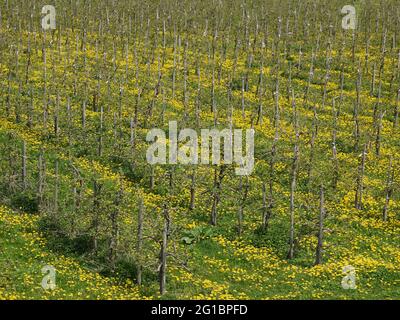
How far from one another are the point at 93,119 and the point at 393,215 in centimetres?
2309

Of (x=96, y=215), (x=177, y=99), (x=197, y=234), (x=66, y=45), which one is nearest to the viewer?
(x=96, y=215)

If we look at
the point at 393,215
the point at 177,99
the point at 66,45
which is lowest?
the point at 393,215

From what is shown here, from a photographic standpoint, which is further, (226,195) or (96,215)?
(226,195)

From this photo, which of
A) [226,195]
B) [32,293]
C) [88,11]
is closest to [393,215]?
[226,195]

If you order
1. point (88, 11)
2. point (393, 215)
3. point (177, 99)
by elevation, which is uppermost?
point (88, 11)

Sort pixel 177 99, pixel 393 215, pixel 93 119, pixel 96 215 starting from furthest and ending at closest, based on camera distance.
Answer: pixel 177 99 → pixel 93 119 → pixel 393 215 → pixel 96 215

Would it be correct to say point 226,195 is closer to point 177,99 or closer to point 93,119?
point 93,119

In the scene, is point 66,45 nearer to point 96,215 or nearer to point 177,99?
point 177,99

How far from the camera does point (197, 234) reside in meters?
26.7

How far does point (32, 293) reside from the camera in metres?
19.4

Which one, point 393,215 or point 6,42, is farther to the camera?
point 6,42

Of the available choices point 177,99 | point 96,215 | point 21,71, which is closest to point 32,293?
point 96,215

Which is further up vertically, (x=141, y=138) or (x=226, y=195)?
(x=141, y=138)

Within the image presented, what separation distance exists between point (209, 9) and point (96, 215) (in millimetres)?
55166
